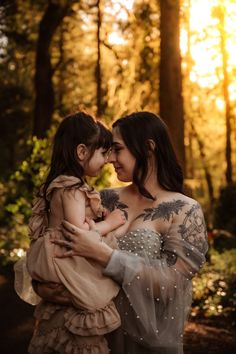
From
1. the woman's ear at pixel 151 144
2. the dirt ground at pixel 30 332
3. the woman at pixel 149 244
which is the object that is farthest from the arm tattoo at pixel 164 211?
the dirt ground at pixel 30 332

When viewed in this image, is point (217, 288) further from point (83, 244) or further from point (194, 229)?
point (83, 244)

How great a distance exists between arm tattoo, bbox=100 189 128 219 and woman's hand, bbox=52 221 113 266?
21.3 inches

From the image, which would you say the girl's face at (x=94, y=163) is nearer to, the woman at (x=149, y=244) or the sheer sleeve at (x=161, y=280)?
the woman at (x=149, y=244)

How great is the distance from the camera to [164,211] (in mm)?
3631

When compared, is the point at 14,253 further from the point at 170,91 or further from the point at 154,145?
the point at 154,145

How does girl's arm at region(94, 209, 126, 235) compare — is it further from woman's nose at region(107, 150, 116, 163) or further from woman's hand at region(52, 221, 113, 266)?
woman's nose at region(107, 150, 116, 163)

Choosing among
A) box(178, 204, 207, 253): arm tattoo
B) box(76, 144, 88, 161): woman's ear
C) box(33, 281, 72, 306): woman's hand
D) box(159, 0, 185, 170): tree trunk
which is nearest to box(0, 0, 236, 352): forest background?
box(159, 0, 185, 170): tree trunk

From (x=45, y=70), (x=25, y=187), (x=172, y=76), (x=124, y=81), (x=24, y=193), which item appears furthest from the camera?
→ (x=45, y=70)

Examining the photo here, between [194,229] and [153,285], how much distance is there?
415 millimetres

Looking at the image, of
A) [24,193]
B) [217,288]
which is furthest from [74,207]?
[24,193]

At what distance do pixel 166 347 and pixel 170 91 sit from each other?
6.64m

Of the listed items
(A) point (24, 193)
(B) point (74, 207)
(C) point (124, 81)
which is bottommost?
(A) point (24, 193)

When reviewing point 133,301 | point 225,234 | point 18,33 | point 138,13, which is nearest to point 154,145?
point 133,301

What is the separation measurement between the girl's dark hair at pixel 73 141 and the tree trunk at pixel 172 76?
6143 millimetres
